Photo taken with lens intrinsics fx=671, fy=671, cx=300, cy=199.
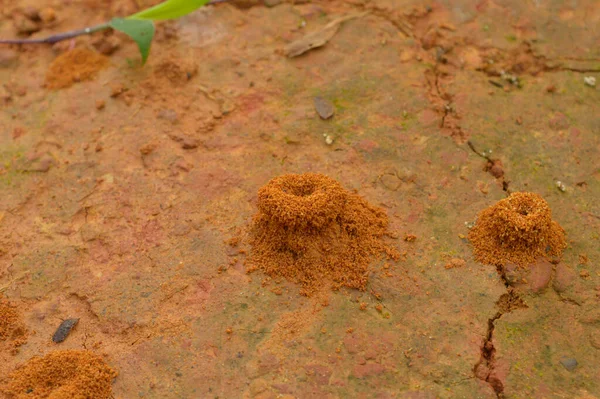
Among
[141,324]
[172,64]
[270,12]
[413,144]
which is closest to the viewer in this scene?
[141,324]

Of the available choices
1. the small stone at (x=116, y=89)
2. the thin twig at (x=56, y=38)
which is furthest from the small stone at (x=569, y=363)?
the thin twig at (x=56, y=38)

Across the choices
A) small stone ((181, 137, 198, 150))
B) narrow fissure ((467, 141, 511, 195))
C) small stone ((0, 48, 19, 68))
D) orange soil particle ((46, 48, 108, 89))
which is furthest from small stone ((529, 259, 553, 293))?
small stone ((0, 48, 19, 68))

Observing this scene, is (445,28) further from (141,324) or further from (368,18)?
(141,324)

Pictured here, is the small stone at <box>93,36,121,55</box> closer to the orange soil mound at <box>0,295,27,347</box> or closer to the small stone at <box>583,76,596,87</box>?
the orange soil mound at <box>0,295,27,347</box>

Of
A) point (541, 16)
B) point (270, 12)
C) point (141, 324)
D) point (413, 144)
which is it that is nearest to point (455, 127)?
point (413, 144)

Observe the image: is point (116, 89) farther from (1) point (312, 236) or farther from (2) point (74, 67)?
(1) point (312, 236)

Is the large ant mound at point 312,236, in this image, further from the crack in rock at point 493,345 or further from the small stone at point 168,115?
the small stone at point 168,115

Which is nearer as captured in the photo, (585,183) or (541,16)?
(585,183)
